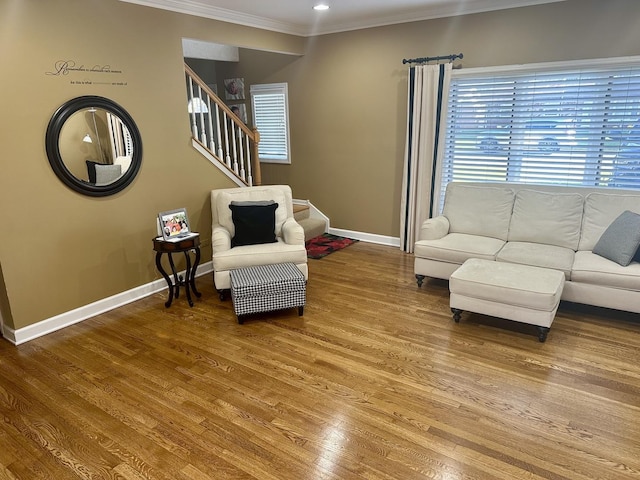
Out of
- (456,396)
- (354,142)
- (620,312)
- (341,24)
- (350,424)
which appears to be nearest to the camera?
(350,424)

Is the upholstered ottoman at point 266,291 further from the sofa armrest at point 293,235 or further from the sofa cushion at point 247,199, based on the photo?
the sofa cushion at point 247,199

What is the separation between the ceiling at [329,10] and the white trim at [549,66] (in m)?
0.57

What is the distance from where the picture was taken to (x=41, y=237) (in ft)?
11.4

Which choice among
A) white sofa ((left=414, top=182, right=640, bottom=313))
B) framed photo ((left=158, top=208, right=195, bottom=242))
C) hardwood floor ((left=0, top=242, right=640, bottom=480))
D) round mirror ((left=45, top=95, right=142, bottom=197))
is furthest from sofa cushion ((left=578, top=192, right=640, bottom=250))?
round mirror ((left=45, top=95, right=142, bottom=197))

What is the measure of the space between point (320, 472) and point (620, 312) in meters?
3.09

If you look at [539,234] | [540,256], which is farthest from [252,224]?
[539,234]

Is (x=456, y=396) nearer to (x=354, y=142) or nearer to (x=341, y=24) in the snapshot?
(x=354, y=142)

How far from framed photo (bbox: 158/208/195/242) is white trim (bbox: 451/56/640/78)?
129 inches

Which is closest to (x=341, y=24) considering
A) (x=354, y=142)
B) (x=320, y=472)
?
(x=354, y=142)

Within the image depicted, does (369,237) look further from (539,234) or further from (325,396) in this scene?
(325,396)

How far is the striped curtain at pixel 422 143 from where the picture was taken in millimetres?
4996

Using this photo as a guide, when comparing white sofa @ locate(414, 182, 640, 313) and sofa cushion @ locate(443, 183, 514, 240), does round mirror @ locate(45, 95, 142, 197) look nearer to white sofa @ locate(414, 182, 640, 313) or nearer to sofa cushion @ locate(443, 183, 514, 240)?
white sofa @ locate(414, 182, 640, 313)

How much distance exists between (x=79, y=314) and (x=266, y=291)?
1652 mm

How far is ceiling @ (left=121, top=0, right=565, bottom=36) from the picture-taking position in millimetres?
4297
